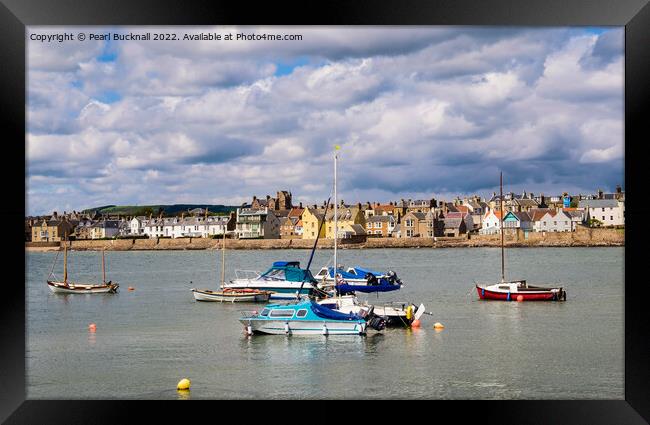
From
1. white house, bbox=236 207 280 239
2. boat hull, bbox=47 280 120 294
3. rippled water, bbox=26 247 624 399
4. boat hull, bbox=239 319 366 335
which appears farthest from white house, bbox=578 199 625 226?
boat hull, bbox=239 319 366 335

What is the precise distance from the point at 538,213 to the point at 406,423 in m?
60.2

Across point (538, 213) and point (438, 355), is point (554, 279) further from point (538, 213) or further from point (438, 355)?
point (538, 213)

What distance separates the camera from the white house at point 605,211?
59125 mm

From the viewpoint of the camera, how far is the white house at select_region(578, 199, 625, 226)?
5912 cm

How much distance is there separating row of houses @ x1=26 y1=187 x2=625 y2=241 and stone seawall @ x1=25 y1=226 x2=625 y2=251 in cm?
65

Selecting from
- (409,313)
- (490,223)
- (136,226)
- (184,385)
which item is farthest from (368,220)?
(184,385)

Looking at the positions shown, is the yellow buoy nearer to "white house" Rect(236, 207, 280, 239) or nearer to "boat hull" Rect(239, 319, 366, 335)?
"boat hull" Rect(239, 319, 366, 335)

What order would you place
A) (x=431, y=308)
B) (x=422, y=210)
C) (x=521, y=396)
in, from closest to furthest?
(x=521, y=396), (x=431, y=308), (x=422, y=210)

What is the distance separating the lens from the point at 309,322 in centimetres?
1360

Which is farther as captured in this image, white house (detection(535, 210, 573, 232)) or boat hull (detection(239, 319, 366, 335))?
white house (detection(535, 210, 573, 232))

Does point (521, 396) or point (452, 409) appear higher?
point (452, 409)

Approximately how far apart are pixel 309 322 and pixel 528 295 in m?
8.98

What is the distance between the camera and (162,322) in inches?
671
